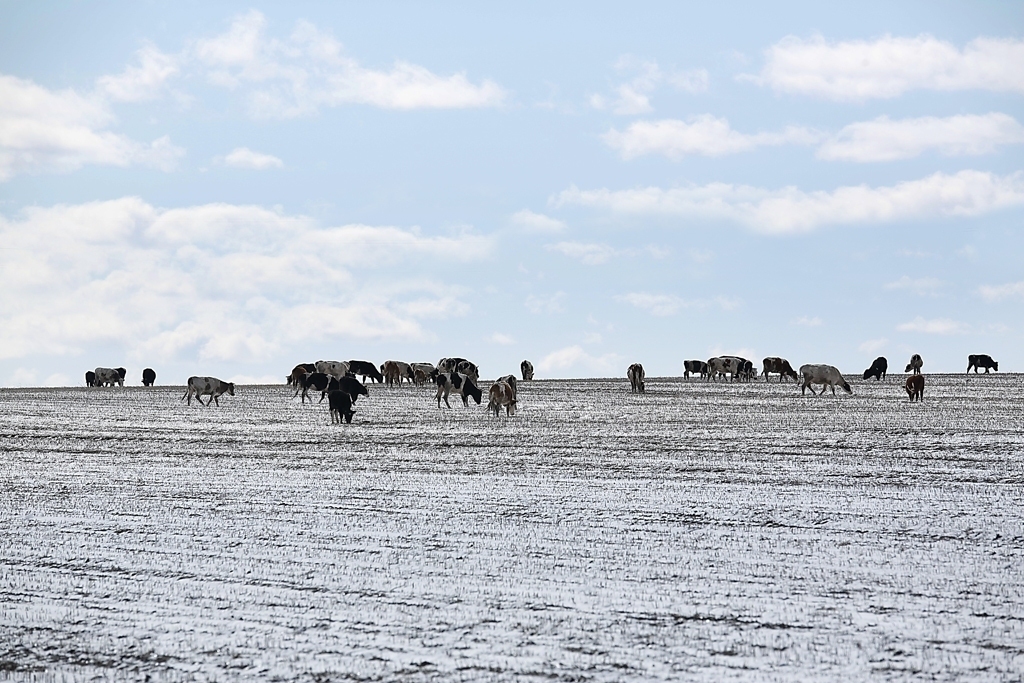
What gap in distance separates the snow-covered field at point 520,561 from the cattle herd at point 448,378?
879 cm

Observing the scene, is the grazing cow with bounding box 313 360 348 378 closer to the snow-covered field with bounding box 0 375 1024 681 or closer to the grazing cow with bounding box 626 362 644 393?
the grazing cow with bounding box 626 362 644 393

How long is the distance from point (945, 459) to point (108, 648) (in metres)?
12.0

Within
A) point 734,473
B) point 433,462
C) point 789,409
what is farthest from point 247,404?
point 734,473

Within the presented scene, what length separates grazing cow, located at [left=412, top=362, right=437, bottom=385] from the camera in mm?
50250

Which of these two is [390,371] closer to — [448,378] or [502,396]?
[448,378]

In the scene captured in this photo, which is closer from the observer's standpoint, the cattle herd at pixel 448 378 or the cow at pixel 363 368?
the cattle herd at pixel 448 378

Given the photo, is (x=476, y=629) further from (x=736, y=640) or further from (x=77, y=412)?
(x=77, y=412)

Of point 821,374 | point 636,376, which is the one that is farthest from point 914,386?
point 636,376

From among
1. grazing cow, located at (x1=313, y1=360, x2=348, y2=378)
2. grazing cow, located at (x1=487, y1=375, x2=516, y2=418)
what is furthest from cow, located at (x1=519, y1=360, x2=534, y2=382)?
grazing cow, located at (x1=487, y1=375, x2=516, y2=418)

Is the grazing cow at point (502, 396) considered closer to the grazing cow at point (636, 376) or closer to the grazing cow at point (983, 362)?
the grazing cow at point (636, 376)

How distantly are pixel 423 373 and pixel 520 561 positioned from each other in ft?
137

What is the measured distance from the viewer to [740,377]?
206ft

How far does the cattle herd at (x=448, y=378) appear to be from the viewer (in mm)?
27141

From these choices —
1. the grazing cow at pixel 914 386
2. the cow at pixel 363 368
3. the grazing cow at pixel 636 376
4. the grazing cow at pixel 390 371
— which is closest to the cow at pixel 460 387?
the grazing cow at pixel 636 376
